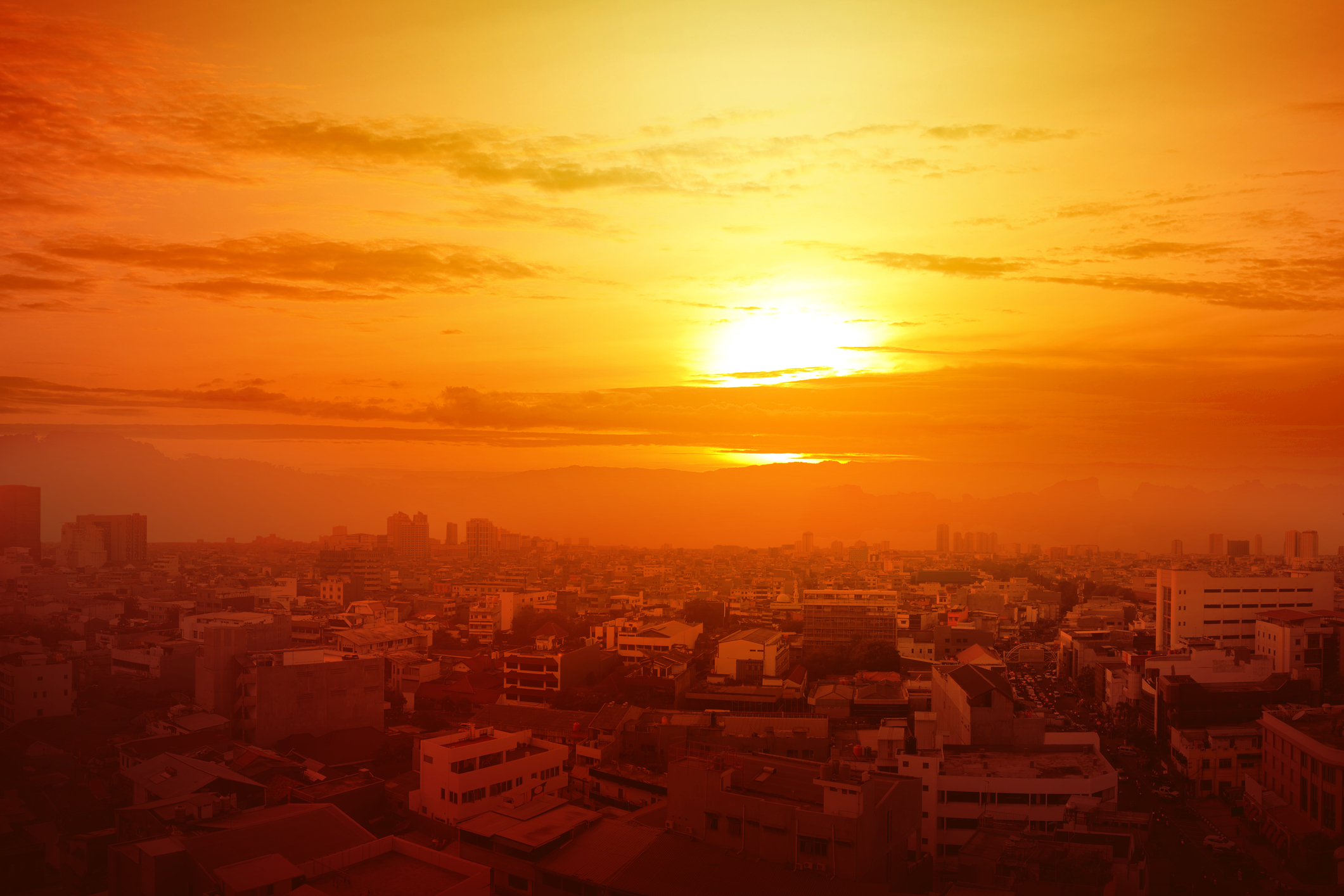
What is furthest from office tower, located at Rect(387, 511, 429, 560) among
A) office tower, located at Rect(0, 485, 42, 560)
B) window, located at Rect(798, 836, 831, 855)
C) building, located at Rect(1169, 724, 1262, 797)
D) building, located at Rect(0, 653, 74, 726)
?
window, located at Rect(798, 836, 831, 855)

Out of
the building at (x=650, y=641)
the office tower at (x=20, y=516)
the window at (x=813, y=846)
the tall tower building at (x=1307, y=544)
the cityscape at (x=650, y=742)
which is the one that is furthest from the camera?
the tall tower building at (x=1307, y=544)

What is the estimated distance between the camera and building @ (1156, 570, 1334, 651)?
16.4 m

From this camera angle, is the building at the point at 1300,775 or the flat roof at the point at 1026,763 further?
the building at the point at 1300,775

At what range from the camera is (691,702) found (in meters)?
13.7

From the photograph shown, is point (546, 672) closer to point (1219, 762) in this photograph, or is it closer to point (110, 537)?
point (1219, 762)

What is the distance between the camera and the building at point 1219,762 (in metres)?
9.78

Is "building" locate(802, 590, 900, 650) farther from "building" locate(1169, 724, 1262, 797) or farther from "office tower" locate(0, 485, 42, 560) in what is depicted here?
"office tower" locate(0, 485, 42, 560)

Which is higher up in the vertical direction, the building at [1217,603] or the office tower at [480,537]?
the building at [1217,603]

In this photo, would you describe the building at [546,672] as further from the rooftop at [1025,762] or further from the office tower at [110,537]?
the office tower at [110,537]

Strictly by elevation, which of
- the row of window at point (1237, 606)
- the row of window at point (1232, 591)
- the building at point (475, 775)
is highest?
the row of window at point (1232, 591)

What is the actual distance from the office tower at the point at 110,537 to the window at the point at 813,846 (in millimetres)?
21642

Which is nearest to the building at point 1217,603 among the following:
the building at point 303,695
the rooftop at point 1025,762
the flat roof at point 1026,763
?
the rooftop at point 1025,762

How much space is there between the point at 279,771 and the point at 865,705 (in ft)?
25.6

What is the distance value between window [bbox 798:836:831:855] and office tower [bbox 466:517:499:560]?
4098 centimetres
